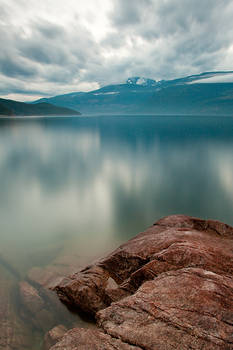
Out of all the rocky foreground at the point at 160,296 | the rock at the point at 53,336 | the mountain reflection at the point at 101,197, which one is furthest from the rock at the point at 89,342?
the mountain reflection at the point at 101,197

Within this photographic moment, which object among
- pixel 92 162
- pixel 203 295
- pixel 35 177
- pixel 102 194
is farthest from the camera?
pixel 92 162

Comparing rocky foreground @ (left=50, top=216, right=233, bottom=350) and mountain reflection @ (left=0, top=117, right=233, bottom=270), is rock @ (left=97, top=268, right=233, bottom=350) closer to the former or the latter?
rocky foreground @ (left=50, top=216, right=233, bottom=350)

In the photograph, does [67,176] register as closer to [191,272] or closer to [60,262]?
[60,262]

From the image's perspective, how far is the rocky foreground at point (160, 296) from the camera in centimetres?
501

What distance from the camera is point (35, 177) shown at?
30234mm

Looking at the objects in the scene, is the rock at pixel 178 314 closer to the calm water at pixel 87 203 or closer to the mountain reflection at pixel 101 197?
the calm water at pixel 87 203


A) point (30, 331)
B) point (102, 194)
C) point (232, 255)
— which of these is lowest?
point (30, 331)

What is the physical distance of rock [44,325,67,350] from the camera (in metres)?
7.34

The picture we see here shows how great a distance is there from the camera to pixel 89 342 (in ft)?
17.1

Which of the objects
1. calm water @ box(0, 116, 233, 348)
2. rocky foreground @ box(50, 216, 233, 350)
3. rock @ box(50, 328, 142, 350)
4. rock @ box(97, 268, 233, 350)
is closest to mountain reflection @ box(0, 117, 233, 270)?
calm water @ box(0, 116, 233, 348)

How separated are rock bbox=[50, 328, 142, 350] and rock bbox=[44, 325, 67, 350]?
8.48 feet

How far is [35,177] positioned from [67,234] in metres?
17.3

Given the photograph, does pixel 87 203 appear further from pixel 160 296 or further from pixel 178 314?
pixel 178 314

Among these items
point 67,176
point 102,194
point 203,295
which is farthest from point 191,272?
point 67,176
